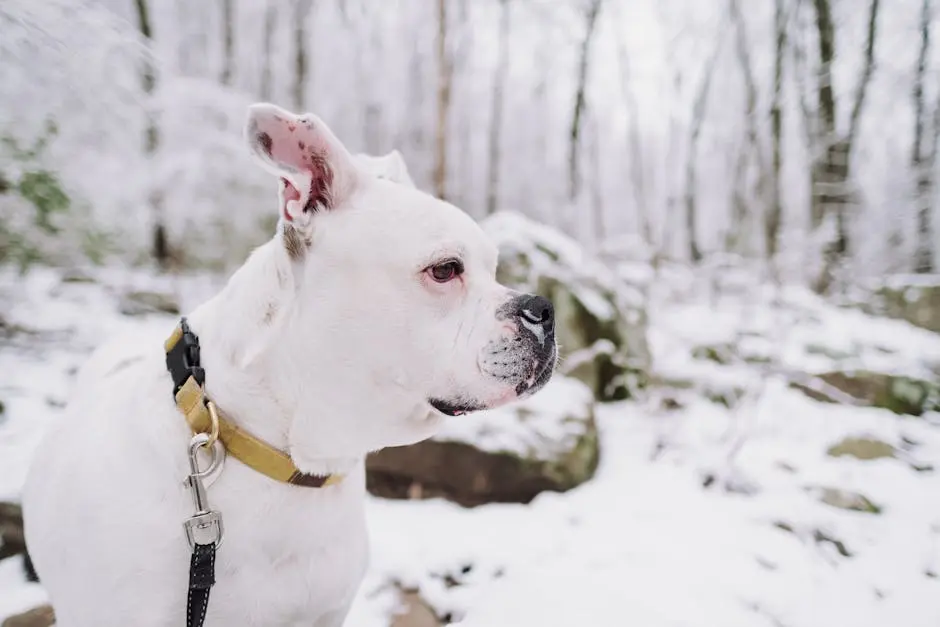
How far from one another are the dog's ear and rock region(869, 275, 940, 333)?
7.32 metres

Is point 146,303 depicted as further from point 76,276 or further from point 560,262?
point 560,262

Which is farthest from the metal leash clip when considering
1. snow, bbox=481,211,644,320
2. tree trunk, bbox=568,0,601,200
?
tree trunk, bbox=568,0,601,200

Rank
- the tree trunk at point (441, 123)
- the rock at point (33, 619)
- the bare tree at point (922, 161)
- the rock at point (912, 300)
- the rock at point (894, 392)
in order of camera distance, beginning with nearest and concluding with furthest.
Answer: the rock at point (33, 619), the rock at point (894, 392), the bare tree at point (922, 161), the rock at point (912, 300), the tree trunk at point (441, 123)

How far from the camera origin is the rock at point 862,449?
11.9ft

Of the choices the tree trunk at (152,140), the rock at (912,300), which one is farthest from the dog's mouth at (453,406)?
the rock at (912,300)

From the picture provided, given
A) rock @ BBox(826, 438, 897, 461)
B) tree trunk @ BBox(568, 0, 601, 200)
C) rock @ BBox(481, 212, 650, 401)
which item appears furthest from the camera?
tree trunk @ BBox(568, 0, 601, 200)

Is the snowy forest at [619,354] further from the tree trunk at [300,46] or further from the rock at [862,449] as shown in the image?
the tree trunk at [300,46]

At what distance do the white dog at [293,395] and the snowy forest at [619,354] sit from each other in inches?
15.6

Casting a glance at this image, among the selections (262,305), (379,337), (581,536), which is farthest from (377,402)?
(581,536)

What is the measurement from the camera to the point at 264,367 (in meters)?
1.25

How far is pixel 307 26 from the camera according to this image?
12648 mm

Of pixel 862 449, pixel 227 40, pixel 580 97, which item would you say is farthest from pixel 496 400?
pixel 580 97

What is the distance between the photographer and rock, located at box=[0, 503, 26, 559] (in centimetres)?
228

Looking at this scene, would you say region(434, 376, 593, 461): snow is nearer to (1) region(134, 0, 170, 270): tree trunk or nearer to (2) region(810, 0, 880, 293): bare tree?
(1) region(134, 0, 170, 270): tree trunk
